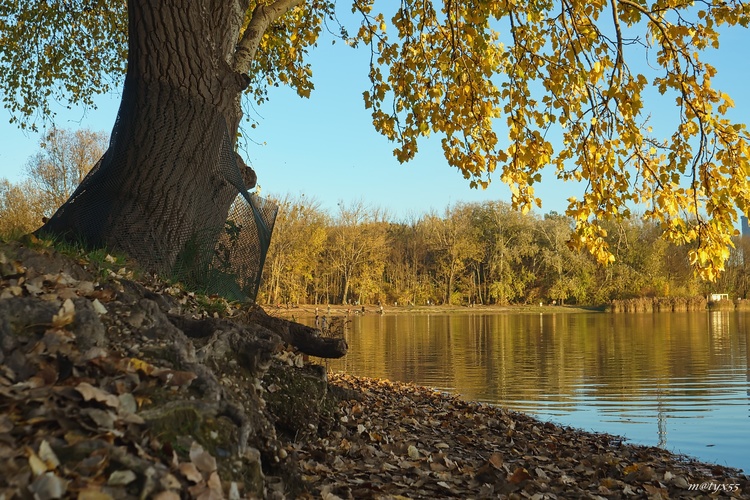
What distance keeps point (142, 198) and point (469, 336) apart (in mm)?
22216

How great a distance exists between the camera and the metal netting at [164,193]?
6.10 m

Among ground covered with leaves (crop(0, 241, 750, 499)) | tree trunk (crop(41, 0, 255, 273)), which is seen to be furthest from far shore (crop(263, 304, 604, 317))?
ground covered with leaves (crop(0, 241, 750, 499))

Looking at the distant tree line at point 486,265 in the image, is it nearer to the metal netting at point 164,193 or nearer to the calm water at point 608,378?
the calm water at point 608,378

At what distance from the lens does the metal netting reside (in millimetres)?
6102

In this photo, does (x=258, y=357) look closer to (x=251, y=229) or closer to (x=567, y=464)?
(x=567, y=464)

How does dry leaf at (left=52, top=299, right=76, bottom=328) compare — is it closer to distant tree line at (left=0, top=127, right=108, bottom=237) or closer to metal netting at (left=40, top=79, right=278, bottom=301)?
metal netting at (left=40, top=79, right=278, bottom=301)

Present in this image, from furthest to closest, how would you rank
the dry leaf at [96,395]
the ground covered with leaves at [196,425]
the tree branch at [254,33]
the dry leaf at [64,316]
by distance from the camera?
the tree branch at [254,33] → the dry leaf at [64,316] → the dry leaf at [96,395] → the ground covered with leaves at [196,425]

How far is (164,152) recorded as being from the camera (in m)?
6.33

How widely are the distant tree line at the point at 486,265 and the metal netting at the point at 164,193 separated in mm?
49027

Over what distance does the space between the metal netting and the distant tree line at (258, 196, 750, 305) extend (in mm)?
49027

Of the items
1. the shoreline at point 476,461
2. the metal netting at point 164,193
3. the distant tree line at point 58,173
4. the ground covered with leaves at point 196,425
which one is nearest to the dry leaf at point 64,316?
the ground covered with leaves at point 196,425

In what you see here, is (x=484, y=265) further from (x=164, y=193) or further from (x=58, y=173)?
(x=164, y=193)

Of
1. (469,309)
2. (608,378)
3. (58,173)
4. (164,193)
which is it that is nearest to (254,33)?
(164,193)

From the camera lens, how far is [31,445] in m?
2.07
